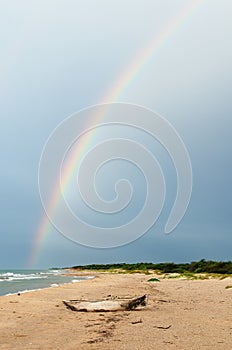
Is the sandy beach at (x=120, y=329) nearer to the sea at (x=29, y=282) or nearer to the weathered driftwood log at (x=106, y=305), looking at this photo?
the weathered driftwood log at (x=106, y=305)

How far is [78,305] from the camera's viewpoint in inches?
626

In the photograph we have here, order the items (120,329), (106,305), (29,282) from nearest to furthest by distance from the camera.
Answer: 1. (120,329)
2. (106,305)
3. (29,282)

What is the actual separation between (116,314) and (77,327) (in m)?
2.74

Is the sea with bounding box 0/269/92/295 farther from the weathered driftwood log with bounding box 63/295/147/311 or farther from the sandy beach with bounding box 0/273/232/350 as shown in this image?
the sandy beach with bounding box 0/273/232/350

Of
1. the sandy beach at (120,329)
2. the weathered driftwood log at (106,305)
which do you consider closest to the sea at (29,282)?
the weathered driftwood log at (106,305)

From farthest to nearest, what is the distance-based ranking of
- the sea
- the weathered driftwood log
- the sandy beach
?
the sea
the weathered driftwood log
the sandy beach

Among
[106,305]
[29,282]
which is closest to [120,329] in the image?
[106,305]

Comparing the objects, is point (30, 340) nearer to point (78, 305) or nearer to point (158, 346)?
point (158, 346)

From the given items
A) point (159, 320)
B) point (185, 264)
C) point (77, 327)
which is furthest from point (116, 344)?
point (185, 264)

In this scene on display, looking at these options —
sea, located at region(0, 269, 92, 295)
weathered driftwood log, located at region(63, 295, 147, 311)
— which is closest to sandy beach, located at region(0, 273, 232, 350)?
weathered driftwood log, located at region(63, 295, 147, 311)

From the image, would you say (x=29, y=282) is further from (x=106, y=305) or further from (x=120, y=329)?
(x=120, y=329)

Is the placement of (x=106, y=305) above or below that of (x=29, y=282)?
below

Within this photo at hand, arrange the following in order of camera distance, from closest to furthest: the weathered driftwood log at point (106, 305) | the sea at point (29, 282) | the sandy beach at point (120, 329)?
the sandy beach at point (120, 329) → the weathered driftwood log at point (106, 305) → the sea at point (29, 282)

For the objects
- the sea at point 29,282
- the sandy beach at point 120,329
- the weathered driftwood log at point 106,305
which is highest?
the sea at point 29,282
